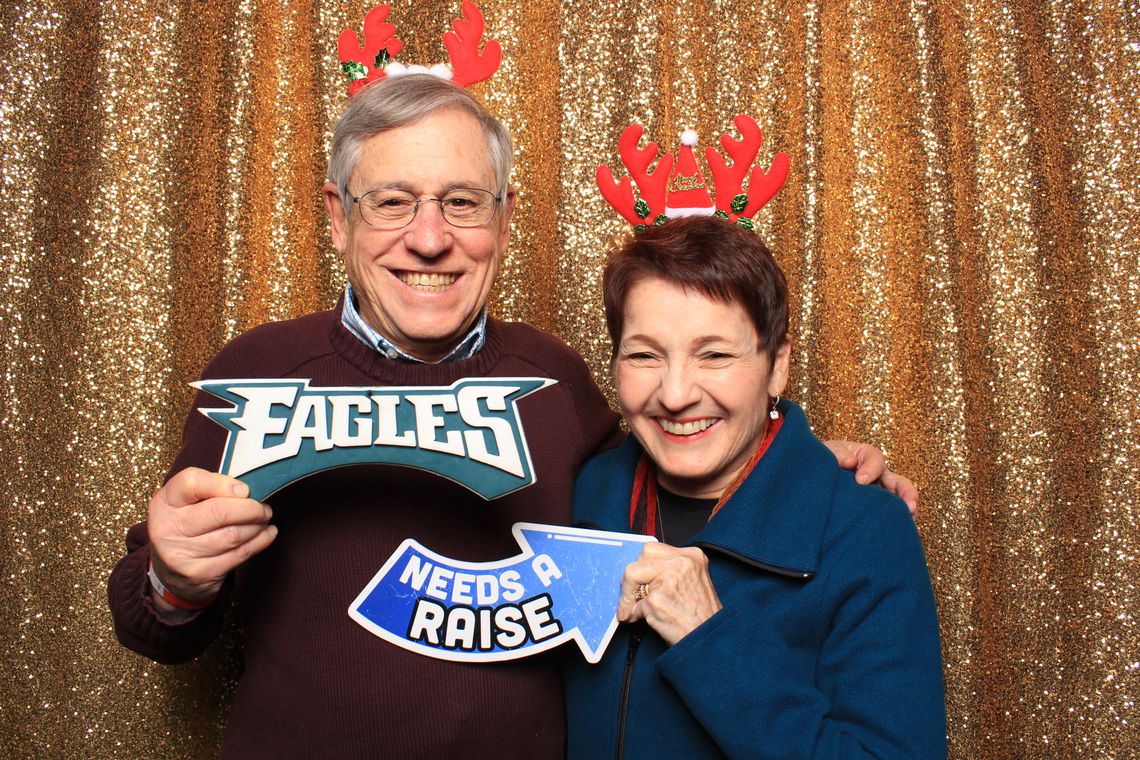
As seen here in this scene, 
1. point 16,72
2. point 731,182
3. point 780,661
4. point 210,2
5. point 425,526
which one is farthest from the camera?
point 210,2

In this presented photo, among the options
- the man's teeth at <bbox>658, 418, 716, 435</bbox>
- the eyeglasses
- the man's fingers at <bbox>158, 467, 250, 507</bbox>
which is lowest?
the man's fingers at <bbox>158, 467, 250, 507</bbox>

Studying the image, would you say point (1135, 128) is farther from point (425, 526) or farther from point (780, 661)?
point (425, 526)

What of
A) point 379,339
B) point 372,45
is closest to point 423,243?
point 379,339

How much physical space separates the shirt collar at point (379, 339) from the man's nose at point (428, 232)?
0.13 meters

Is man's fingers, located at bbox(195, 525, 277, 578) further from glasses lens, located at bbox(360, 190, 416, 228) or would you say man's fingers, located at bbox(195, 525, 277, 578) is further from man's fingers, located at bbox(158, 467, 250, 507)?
glasses lens, located at bbox(360, 190, 416, 228)

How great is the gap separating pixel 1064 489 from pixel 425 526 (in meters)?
1.28

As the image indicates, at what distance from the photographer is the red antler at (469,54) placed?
1.47m

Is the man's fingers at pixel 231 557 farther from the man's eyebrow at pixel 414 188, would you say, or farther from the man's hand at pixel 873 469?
the man's hand at pixel 873 469

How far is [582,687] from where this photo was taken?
48.3 inches

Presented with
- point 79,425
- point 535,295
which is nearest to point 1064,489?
point 535,295

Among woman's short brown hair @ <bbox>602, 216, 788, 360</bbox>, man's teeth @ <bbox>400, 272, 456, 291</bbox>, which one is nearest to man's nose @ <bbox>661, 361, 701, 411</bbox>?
woman's short brown hair @ <bbox>602, 216, 788, 360</bbox>

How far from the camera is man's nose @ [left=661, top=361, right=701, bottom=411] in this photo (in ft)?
3.86

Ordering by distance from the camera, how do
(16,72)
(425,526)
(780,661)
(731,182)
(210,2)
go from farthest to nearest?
(210,2) → (16,72) → (731,182) → (425,526) → (780,661)

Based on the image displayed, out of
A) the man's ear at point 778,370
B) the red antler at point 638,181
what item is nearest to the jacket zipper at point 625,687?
the man's ear at point 778,370
